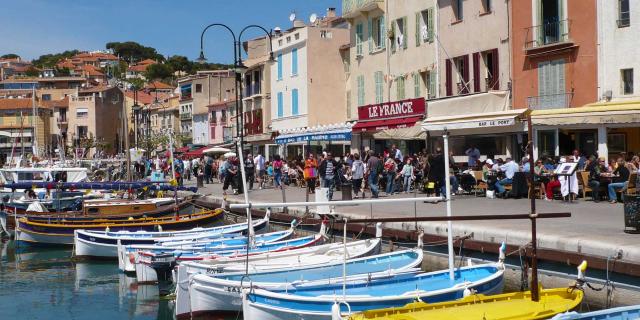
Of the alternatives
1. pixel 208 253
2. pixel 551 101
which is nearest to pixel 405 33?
pixel 551 101

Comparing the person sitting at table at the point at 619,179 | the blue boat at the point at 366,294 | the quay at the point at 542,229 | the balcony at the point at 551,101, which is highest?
the balcony at the point at 551,101

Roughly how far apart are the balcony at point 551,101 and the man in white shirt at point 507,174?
4.83 meters

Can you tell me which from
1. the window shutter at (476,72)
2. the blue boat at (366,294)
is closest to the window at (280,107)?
the window shutter at (476,72)

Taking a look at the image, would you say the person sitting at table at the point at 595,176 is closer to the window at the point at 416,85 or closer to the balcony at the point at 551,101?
the balcony at the point at 551,101

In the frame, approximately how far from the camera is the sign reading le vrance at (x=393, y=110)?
38.9 meters

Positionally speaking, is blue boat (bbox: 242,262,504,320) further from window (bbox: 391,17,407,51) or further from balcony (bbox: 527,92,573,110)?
window (bbox: 391,17,407,51)

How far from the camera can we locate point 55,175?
46.3 m

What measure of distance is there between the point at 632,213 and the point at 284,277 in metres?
7.49

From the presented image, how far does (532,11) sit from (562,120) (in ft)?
22.0

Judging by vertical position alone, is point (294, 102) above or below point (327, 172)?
above

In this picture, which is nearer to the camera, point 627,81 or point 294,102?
point 627,81

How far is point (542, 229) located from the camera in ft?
60.2

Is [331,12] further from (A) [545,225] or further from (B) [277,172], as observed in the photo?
(A) [545,225]

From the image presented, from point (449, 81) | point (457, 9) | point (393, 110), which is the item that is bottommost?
point (393, 110)
